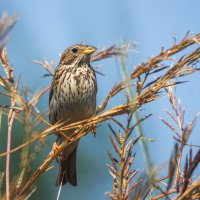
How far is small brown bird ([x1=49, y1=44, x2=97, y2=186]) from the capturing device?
381 centimetres

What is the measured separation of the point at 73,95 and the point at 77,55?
54 cm

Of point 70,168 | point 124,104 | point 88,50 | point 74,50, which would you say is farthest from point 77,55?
point 124,104

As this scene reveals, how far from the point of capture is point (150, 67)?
1.23 m

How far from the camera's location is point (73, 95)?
3.82m

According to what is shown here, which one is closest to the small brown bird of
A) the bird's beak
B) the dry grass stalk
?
the bird's beak

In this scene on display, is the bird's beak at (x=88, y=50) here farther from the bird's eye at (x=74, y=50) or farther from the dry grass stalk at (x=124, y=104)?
the dry grass stalk at (x=124, y=104)

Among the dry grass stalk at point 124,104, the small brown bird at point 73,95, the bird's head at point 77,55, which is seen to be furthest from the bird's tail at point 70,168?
the dry grass stalk at point 124,104

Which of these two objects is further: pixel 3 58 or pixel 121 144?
pixel 3 58

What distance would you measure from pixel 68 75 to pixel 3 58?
2533 mm

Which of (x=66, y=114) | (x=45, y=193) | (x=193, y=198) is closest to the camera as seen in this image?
(x=193, y=198)

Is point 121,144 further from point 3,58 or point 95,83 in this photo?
point 95,83

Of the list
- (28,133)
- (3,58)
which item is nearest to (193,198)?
(28,133)

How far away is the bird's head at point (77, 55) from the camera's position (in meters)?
4.10

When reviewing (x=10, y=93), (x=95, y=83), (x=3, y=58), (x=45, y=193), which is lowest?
(x=45, y=193)
